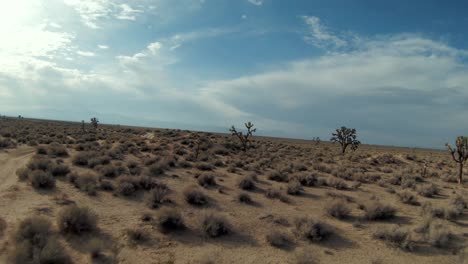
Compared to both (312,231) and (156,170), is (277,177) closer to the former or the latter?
(156,170)

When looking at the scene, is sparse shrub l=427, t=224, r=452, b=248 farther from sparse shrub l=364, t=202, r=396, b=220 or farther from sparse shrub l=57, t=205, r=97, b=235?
sparse shrub l=57, t=205, r=97, b=235

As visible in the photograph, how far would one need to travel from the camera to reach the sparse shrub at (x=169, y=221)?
937cm

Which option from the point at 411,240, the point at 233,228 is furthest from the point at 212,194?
the point at 411,240

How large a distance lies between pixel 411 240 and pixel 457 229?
2720 mm

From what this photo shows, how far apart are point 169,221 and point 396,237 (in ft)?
25.3

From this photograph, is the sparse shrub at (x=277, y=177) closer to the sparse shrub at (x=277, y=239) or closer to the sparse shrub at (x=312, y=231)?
the sparse shrub at (x=312, y=231)

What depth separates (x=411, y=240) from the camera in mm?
9070

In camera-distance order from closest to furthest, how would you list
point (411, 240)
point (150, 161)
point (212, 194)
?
point (411, 240), point (212, 194), point (150, 161)

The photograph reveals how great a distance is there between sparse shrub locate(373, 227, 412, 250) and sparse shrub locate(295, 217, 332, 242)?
5.60 ft

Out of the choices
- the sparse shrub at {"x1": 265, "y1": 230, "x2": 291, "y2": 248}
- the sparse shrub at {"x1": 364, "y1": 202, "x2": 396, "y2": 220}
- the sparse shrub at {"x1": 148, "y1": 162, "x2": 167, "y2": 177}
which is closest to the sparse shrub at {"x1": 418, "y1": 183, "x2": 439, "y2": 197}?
the sparse shrub at {"x1": 364, "y1": 202, "x2": 396, "y2": 220}

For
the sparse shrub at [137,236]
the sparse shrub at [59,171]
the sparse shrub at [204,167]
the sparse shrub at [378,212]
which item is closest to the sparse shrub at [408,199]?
the sparse shrub at [378,212]

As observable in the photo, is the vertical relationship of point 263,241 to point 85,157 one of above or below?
below

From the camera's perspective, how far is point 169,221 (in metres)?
9.46

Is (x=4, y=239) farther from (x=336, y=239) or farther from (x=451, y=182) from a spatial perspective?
(x=451, y=182)
